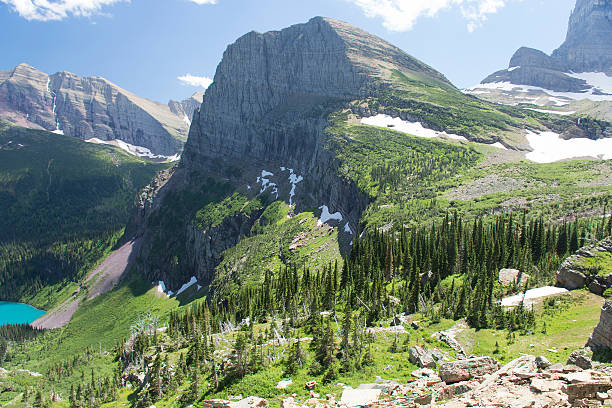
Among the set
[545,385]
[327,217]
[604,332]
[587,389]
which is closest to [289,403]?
[545,385]

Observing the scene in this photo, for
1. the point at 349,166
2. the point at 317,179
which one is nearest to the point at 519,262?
the point at 349,166

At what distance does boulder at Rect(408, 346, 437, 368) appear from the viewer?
34.5 metres

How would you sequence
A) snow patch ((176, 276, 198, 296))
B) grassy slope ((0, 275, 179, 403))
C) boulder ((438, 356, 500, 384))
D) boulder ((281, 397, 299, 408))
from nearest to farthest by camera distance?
boulder ((438, 356, 500, 384)), boulder ((281, 397, 299, 408)), grassy slope ((0, 275, 179, 403)), snow patch ((176, 276, 198, 296))

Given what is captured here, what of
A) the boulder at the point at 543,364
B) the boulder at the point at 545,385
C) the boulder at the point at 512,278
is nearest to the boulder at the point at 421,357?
the boulder at the point at 543,364

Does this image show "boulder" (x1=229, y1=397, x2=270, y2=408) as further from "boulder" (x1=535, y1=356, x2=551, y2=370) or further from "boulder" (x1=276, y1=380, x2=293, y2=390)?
"boulder" (x1=535, y1=356, x2=551, y2=370)

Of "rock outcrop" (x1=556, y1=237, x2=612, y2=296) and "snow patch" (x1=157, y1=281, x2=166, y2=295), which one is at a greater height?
"rock outcrop" (x1=556, y1=237, x2=612, y2=296)

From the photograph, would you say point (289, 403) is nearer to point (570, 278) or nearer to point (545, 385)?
point (545, 385)

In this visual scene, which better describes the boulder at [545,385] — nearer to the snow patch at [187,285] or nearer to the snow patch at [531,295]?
the snow patch at [531,295]

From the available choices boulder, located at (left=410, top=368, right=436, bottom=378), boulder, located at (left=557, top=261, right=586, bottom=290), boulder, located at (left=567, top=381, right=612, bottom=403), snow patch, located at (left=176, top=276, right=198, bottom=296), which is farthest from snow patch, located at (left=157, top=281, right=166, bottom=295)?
boulder, located at (left=567, top=381, right=612, bottom=403)

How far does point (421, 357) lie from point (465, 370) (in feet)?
28.9

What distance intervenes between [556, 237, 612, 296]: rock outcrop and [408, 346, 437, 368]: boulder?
23934 mm

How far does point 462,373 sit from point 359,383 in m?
9.92

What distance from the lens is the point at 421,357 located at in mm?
35438

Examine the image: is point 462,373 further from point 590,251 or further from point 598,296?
point 590,251
